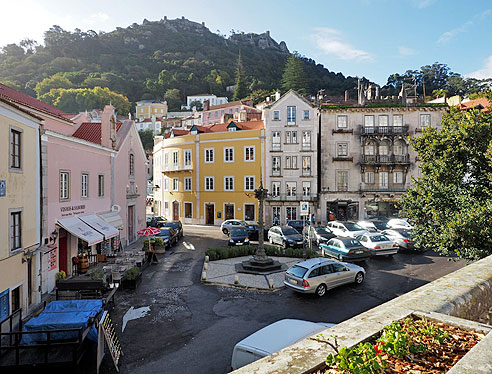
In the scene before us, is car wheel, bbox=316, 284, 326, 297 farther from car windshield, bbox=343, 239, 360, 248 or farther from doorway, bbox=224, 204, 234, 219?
doorway, bbox=224, 204, 234, 219

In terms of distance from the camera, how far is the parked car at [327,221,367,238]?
2676cm

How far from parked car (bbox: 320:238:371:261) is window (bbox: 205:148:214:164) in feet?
80.3

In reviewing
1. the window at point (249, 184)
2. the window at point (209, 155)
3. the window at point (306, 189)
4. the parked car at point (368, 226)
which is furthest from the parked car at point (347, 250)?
the window at point (209, 155)

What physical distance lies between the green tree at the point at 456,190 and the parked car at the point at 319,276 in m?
3.51

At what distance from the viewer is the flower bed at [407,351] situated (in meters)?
2.45

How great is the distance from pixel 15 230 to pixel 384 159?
38.3 metres

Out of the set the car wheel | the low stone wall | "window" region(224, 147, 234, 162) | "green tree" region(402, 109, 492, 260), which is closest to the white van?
the low stone wall

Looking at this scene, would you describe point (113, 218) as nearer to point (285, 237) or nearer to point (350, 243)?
point (285, 237)

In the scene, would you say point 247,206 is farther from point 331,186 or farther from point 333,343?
point 333,343

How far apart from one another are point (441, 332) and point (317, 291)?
11739 millimetres

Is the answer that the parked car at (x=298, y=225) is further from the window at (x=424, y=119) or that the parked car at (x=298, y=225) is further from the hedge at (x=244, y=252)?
the window at (x=424, y=119)

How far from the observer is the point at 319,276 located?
14.4m

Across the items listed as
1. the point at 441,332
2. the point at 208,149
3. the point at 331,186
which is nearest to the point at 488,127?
the point at 441,332

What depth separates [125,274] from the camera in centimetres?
1598
